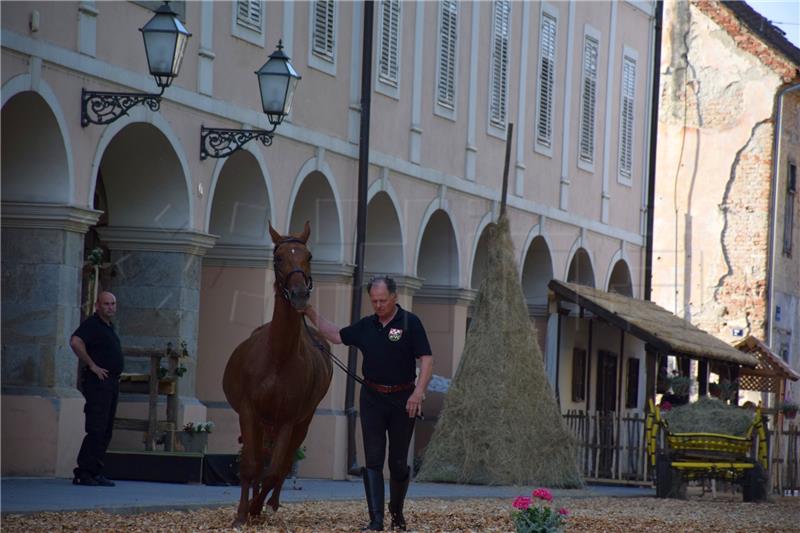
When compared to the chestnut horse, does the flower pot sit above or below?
below

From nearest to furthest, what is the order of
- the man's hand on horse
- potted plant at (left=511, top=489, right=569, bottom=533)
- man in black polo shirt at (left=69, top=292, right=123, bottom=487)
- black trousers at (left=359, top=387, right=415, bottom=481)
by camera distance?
1. potted plant at (left=511, top=489, right=569, bottom=533)
2. the man's hand on horse
3. black trousers at (left=359, top=387, right=415, bottom=481)
4. man in black polo shirt at (left=69, top=292, right=123, bottom=487)

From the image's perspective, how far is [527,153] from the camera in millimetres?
29562

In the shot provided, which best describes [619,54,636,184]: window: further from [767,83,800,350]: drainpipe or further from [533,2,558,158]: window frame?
[767,83,800,350]: drainpipe

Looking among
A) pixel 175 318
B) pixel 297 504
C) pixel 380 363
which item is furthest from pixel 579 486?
pixel 380 363

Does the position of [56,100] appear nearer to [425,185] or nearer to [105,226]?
[105,226]

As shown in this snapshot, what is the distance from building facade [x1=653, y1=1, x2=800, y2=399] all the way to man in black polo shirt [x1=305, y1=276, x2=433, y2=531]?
29.3 meters

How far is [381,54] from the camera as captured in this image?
79.5ft

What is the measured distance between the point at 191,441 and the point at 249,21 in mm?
5258

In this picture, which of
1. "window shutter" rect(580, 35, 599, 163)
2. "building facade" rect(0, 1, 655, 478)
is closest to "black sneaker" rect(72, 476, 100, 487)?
"building facade" rect(0, 1, 655, 478)

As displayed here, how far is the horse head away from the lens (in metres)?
11.6

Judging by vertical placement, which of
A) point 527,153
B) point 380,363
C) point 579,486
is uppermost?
point 527,153

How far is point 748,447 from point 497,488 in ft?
10.0

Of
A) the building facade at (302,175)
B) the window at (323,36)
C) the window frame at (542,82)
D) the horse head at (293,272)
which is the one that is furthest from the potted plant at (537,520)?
the window frame at (542,82)

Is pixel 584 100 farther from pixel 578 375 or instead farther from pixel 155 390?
pixel 155 390
